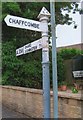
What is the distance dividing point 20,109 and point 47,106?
4572 millimetres

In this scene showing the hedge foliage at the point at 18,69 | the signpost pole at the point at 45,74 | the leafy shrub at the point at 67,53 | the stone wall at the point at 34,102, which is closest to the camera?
the signpost pole at the point at 45,74

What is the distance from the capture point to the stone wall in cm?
629

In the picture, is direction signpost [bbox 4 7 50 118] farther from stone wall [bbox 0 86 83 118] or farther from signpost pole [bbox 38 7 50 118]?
stone wall [bbox 0 86 83 118]

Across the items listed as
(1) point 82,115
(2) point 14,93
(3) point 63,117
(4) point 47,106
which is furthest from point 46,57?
(2) point 14,93

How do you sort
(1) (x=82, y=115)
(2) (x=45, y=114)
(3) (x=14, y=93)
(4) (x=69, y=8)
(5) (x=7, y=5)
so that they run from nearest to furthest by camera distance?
(2) (x=45, y=114), (1) (x=82, y=115), (3) (x=14, y=93), (5) (x=7, y=5), (4) (x=69, y=8)

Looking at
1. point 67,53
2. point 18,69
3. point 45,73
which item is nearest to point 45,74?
point 45,73

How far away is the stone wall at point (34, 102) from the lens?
20.6 feet

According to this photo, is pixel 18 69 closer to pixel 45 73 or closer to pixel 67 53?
pixel 67 53

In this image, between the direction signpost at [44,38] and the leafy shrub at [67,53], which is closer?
the direction signpost at [44,38]

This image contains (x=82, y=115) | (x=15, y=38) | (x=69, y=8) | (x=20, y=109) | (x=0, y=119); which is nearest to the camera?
(x=82, y=115)

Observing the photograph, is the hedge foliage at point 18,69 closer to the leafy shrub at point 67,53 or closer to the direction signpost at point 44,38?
the leafy shrub at point 67,53

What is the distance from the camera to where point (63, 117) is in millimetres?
6770

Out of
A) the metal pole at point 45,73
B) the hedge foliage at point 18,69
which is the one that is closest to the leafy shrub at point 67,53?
the hedge foliage at point 18,69

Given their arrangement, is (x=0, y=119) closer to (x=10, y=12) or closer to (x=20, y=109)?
(x=20, y=109)
